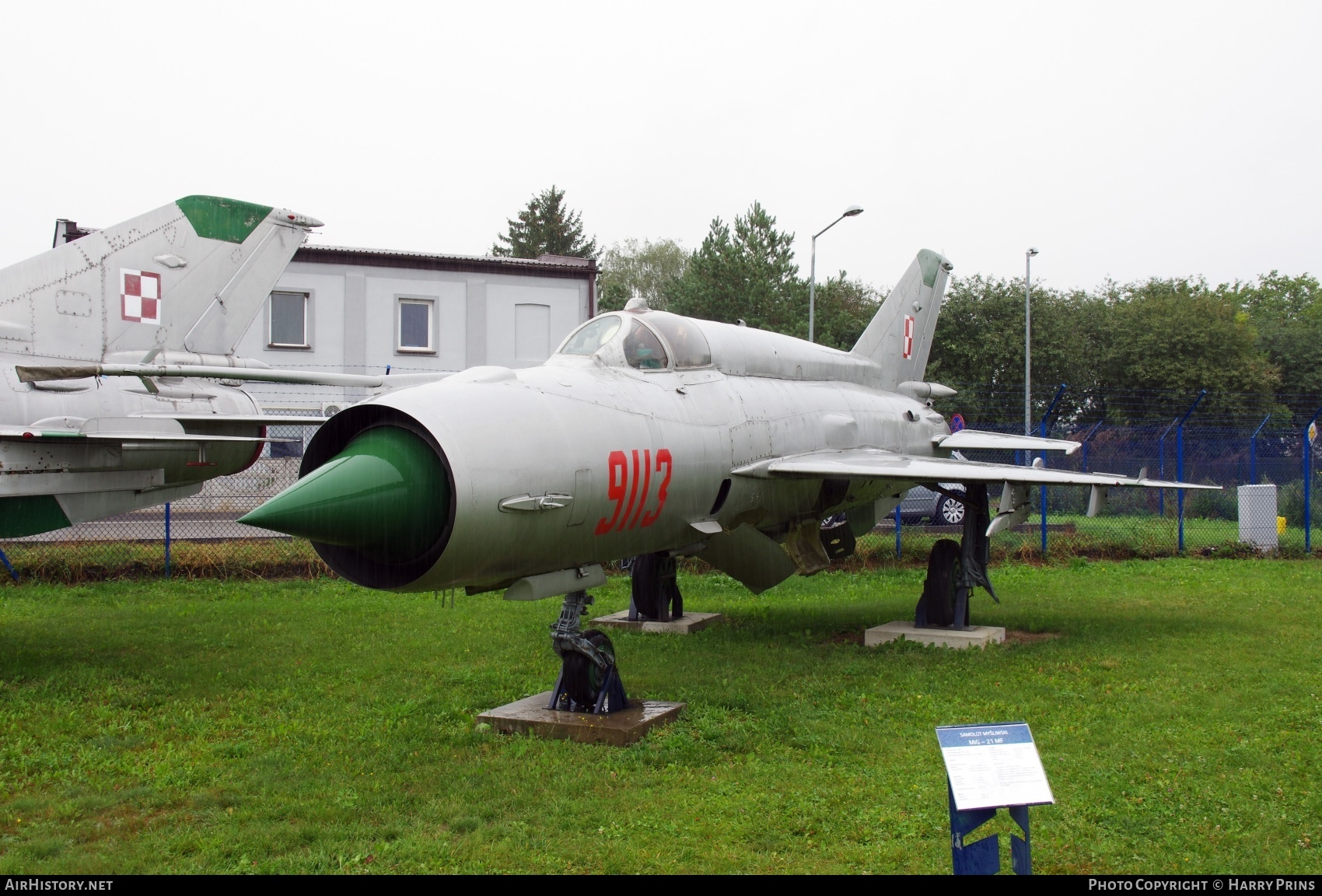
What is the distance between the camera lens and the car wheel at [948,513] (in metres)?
19.6

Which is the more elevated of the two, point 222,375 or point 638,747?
point 222,375

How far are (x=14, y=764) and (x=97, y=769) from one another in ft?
1.48

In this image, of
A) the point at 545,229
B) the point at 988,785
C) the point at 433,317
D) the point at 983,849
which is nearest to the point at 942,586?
→ the point at 983,849

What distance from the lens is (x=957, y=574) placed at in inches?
373

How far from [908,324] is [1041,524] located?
24.4 ft

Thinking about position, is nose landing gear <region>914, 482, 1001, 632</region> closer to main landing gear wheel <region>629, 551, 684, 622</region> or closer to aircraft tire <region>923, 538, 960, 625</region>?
aircraft tire <region>923, 538, 960, 625</region>

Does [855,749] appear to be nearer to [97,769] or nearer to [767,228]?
[97,769]

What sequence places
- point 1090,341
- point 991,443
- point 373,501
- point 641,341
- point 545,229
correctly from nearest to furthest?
point 373,501, point 641,341, point 991,443, point 1090,341, point 545,229

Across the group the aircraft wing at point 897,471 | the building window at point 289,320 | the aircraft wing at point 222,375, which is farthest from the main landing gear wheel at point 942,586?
the building window at point 289,320

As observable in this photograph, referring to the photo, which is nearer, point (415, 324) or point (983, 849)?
point (983, 849)

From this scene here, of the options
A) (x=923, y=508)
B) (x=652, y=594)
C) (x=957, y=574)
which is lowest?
(x=652, y=594)

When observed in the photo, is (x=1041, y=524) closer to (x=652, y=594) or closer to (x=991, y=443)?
(x=991, y=443)

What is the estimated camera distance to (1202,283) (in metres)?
45.5

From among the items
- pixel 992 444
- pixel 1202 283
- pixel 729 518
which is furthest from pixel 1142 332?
pixel 729 518
